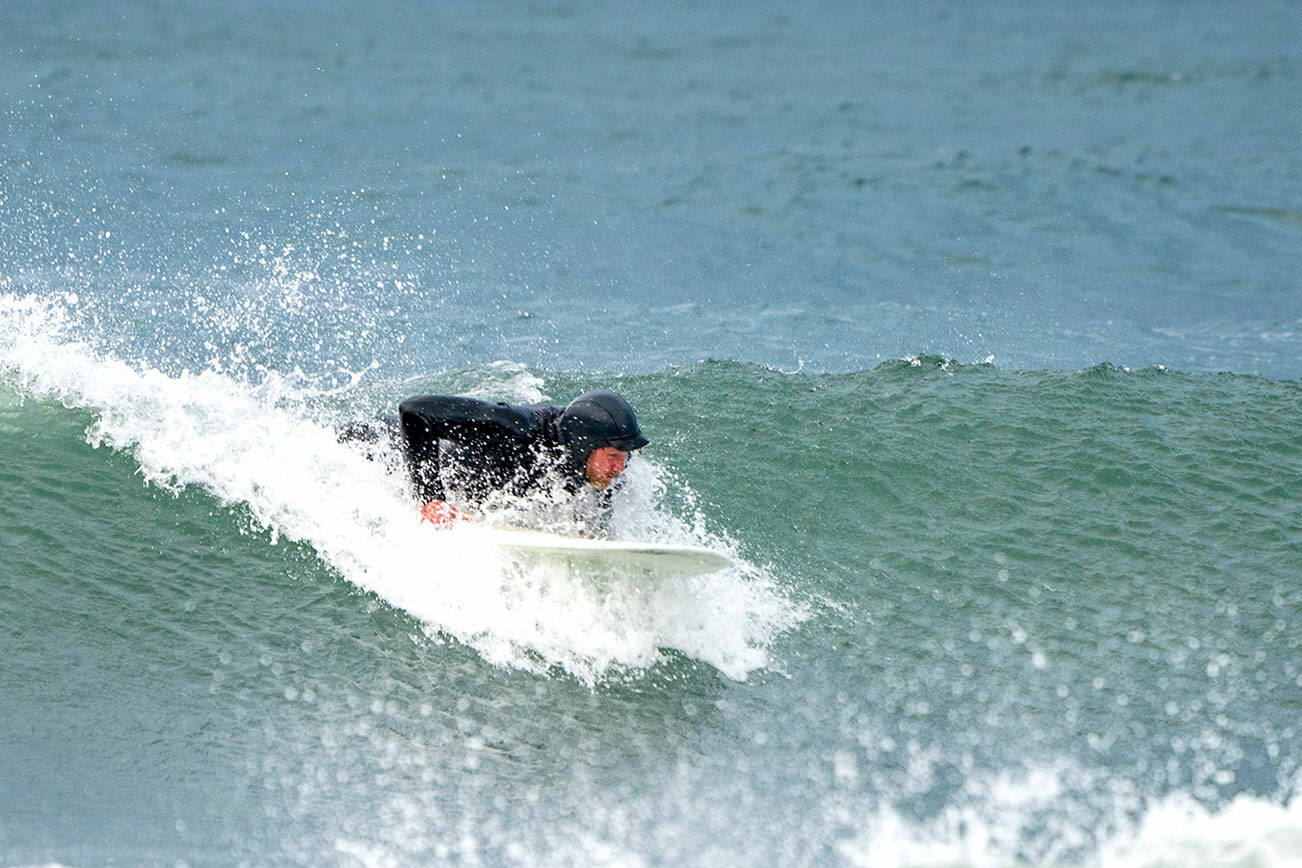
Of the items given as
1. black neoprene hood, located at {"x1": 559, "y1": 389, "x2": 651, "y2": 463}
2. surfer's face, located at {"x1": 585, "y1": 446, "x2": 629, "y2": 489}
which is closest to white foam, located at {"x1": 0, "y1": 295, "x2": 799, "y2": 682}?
surfer's face, located at {"x1": 585, "y1": 446, "x2": 629, "y2": 489}

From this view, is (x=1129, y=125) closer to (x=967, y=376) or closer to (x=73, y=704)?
(x=967, y=376)

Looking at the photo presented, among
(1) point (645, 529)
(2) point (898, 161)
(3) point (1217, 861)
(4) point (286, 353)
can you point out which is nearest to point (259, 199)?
(4) point (286, 353)

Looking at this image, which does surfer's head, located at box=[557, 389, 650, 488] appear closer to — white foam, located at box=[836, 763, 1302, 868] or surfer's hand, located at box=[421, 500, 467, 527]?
surfer's hand, located at box=[421, 500, 467, 527]

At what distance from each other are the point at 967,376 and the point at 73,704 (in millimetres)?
5648

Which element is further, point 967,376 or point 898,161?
point 898,161

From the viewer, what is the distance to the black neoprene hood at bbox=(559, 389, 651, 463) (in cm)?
558

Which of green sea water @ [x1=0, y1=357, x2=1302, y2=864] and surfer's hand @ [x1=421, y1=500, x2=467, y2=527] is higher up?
surfer's hand @ [x1=421, y1=500, x2=467, y2=527]

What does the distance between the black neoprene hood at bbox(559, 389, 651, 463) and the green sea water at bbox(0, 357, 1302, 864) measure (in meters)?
0.65

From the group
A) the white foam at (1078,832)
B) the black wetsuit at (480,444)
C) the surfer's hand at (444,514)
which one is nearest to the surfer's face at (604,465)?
the black wetsuit at (480,444)

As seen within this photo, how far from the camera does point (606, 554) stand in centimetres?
546

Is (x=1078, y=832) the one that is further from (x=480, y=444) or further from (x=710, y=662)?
(x=480, y=444)

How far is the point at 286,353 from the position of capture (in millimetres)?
10445

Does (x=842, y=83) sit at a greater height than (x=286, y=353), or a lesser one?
greater

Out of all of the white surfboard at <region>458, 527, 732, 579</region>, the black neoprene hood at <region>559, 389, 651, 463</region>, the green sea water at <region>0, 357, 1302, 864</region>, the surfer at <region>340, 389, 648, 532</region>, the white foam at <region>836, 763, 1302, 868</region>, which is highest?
the black neoprene hood at <region>559, 389, 651, 463</region>
